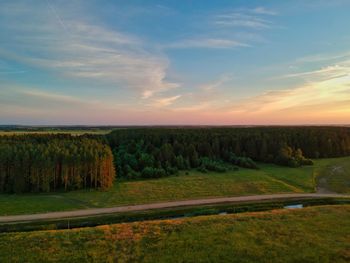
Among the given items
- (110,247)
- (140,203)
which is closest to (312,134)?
(140,203)

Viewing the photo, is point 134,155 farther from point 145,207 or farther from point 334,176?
point 334,176

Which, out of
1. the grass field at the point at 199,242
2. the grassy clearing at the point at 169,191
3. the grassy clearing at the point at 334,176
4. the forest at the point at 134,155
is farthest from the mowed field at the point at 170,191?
the grass field at the point at 199,242

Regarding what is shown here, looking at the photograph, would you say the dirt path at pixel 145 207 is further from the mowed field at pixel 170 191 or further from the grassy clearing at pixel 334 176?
the grassy clearing at pixel 334 176

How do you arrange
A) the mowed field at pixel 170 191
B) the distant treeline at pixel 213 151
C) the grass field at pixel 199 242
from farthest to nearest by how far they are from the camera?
the distant treeline at pixel 213 151 → the mowed field at pixel 170 191 → the grass field at pixel 199 242

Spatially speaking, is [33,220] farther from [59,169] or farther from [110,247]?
[59,169]

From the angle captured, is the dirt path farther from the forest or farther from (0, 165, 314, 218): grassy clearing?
the forest

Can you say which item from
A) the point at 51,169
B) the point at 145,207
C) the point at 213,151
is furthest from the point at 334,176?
the point at 51,169
